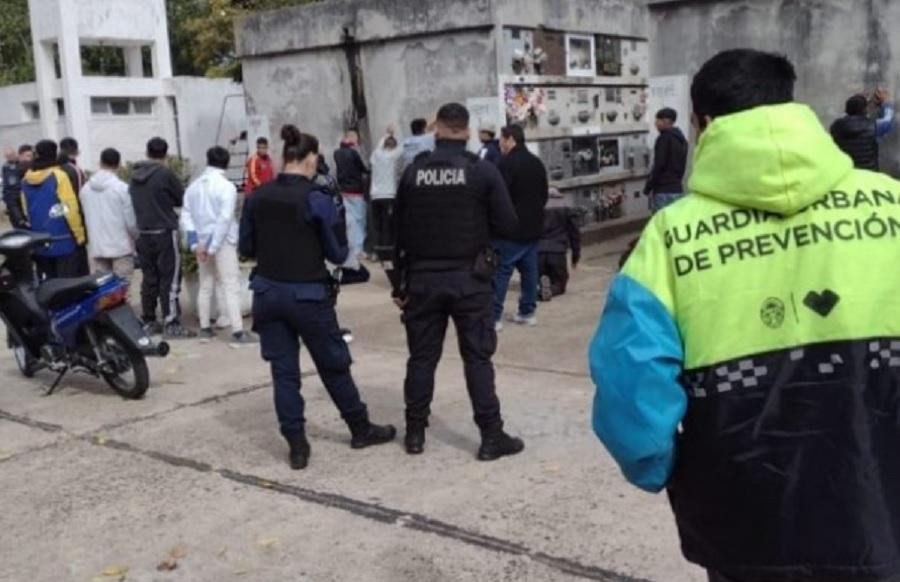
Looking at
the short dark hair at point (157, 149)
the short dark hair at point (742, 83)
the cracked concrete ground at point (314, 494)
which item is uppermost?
the short dark hair at point (157, 149)

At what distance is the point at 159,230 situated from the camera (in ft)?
29.2

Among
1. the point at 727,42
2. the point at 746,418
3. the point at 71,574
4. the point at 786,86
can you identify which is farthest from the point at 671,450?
the point at 727,42

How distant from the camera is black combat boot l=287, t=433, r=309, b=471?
5371 mm

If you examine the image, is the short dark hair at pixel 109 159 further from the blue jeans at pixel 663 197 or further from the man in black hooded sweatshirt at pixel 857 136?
the man in black hooded sweatshirt at pixel 857 136

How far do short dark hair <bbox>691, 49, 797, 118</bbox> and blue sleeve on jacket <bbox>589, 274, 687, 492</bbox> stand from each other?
408 millimetres

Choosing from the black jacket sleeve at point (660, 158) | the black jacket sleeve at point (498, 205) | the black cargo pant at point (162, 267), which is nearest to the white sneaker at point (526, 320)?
the black jacket sleeve at point (660, 158)

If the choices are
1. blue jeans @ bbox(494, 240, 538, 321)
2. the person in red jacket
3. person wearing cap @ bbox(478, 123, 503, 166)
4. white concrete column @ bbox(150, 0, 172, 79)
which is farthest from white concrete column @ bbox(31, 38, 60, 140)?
blue jeans @ bbox(494, 240, 538, 321)

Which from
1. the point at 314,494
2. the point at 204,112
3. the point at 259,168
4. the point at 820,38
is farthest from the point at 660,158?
the point at 204,112

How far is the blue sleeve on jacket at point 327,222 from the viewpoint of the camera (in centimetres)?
530

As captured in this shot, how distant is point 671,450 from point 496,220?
3308mm

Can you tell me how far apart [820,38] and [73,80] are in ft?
71.7

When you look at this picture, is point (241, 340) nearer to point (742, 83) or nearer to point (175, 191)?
point (175, 191)

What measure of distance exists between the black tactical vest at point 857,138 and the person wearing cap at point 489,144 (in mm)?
3191

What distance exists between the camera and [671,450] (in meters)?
2.12
